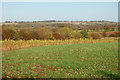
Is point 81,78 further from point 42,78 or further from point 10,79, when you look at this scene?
point 10,79

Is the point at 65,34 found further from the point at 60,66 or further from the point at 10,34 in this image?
the point at 60,66

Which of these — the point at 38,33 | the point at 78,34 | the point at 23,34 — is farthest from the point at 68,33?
the point at 23,34

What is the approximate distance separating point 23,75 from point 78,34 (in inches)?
1247

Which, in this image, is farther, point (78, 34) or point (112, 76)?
point (78, 34)

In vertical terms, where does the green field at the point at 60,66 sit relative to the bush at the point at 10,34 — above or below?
below

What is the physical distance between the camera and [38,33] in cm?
3105

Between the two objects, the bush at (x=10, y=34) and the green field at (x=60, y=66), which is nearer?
the green field at (x=60, y=66)

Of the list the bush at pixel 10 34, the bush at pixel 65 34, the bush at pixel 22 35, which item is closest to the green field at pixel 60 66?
the bush at pixel 10 34

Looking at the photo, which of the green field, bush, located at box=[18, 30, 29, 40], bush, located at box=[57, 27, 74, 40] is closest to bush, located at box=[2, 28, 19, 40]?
bush, located at box=[18, 30, 29, 40]

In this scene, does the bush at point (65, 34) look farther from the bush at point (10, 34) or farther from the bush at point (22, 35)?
the bush at point (10, 34)

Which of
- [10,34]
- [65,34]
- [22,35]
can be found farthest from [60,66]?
[65,34]

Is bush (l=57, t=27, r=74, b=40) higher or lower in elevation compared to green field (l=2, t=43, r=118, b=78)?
higher

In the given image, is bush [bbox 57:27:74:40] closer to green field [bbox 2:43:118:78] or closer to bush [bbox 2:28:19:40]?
bush [bbox 2:28:19:40]

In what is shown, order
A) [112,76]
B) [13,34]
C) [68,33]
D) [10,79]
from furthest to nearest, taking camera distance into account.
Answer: [68,33]
[13,34]
[112,76]
[10,79]
